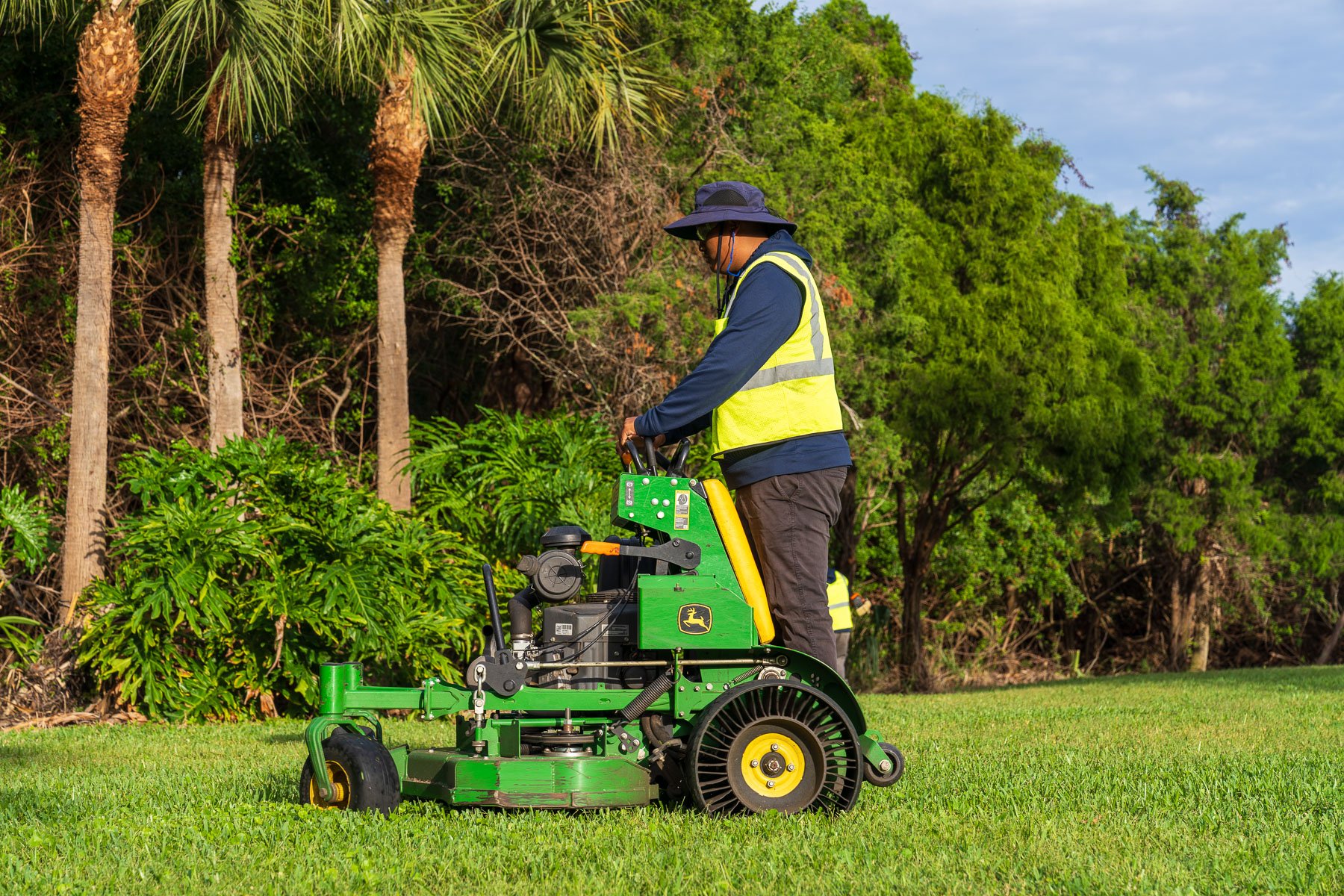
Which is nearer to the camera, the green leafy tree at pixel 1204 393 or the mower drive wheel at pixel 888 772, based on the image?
the mower drive wheel at pixel 888 772

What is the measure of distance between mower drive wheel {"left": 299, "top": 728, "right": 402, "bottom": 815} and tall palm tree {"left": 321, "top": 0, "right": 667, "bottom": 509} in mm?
7626

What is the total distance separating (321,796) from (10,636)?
21.0ft

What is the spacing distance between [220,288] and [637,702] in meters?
9.10

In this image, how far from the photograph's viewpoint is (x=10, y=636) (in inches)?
415

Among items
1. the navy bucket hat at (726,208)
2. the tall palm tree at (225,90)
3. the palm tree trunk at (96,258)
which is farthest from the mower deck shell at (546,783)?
the tall palm tree at (225,90)

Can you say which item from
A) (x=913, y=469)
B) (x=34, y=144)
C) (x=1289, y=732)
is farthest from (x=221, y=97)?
(x=913, y=469)

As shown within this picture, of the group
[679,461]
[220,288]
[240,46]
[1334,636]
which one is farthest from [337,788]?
[1334,636]

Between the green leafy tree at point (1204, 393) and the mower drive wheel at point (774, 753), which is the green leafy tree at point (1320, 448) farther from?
the mower drive wheel at point (774, 753)

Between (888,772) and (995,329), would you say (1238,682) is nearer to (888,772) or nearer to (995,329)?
(995,329)

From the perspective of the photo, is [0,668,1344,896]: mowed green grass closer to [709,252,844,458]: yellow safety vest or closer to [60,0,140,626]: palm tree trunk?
[709,252,844,458]: yellow safety vest

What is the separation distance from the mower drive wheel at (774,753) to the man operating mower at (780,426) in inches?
10.6

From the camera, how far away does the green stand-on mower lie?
16.6 feet

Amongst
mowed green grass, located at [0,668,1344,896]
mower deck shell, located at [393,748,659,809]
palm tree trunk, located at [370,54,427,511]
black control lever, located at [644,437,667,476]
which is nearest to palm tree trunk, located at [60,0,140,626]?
palm tree trunk, located at [370,54,427,511]

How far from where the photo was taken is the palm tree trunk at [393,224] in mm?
13391
